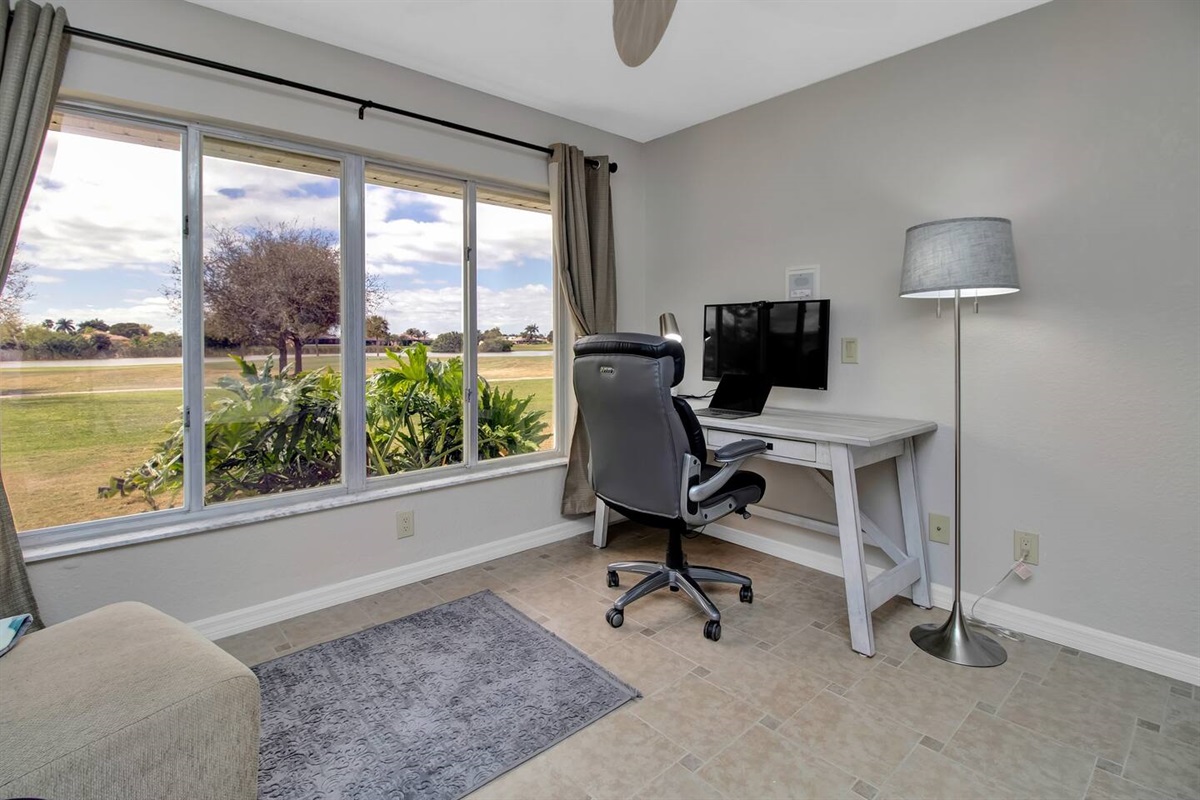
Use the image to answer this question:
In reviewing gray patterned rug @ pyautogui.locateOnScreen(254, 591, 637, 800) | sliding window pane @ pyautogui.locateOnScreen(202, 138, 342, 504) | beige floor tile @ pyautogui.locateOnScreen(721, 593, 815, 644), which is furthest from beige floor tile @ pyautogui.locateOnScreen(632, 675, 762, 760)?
sliding window pane @ pyautogui.locateOnScreen(202, 138, 342, 504)

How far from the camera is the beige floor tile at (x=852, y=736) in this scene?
1569 millimetres

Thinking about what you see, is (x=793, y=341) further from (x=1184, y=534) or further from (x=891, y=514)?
(x=1184, y=534)

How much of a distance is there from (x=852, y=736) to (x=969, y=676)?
0.64m

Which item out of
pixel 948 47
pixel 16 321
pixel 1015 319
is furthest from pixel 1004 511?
pixel 16 321

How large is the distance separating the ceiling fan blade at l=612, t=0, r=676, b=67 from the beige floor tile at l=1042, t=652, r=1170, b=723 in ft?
7.95

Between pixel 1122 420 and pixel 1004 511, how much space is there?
53 centimetres

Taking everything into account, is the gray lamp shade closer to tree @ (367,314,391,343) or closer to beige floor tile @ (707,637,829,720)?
beige floor tile @ (707,637,829,720)

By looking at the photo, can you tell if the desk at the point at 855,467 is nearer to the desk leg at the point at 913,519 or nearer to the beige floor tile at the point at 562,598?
the desk leg at the point at 913,519

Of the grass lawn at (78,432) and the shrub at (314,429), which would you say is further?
the shrub at (314,429)

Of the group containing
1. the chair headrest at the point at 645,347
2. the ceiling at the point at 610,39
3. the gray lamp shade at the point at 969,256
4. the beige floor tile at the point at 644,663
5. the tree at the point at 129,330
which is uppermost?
the ceiling at the point at 610,39

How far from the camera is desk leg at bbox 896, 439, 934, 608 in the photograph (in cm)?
252

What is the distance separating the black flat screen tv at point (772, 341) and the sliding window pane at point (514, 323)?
3.25 feet

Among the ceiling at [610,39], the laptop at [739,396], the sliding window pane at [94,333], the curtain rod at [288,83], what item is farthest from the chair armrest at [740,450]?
the sliding window pane at [94,333]

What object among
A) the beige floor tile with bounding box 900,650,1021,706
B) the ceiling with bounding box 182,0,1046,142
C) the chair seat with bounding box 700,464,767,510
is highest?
the ceiling with bounding box 182,0,1046,142
